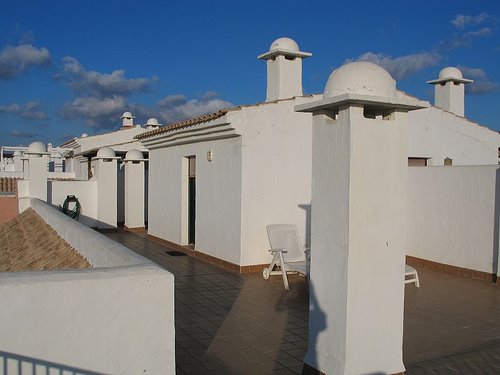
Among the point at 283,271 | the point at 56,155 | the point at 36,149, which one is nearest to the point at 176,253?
the point at 283,271

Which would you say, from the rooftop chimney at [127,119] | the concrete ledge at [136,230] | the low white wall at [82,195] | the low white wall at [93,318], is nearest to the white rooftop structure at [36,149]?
the low white wall at [82,195]

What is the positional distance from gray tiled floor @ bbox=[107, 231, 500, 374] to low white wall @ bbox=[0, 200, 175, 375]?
1.38 metres

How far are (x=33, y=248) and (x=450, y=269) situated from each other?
8106 millimetres

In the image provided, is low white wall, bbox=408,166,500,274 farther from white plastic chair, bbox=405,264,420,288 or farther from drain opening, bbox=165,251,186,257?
drain opening, bbox=165,251,186,257

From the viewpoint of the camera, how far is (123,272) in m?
3.73

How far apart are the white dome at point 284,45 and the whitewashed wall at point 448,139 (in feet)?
10.5

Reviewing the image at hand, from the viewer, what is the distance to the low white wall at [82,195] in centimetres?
1655

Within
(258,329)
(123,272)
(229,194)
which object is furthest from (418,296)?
(123,272)

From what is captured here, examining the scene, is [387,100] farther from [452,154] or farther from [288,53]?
[452,154]

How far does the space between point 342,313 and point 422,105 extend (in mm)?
1947

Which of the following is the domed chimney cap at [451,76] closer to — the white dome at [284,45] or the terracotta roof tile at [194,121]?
the white dome at [284,45]

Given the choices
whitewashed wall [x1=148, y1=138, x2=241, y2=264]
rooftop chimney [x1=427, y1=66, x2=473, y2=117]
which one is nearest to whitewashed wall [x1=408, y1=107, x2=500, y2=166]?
rooftop chimney [x1=427, y1=66, x2=473, y2=117]

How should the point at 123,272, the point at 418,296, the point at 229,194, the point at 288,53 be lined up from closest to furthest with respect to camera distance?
the point at 123,272
the point at 418,296
the point at 229,194
the point at 288,53

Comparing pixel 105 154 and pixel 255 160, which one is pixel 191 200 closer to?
pixel 255 160
